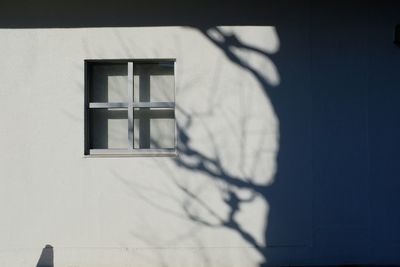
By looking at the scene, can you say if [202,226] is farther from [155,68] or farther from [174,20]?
[174,20]

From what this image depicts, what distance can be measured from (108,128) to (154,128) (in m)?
0.59

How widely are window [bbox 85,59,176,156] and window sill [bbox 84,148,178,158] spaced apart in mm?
70

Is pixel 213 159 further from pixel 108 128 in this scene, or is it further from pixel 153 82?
pixel 108 128

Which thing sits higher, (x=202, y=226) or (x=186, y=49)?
(x=186, y=49)

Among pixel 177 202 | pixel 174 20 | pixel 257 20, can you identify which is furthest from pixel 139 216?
pixel 257 20

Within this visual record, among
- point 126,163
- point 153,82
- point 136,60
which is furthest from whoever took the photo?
point 153,82

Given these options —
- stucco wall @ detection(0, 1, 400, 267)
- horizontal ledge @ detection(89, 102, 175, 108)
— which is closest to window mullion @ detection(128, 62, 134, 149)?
horizontal ledge @ detection(89, 102, 175, 108)

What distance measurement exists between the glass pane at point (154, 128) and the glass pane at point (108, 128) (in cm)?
14

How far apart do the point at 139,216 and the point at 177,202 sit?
49 centimetres

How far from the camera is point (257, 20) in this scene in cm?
593

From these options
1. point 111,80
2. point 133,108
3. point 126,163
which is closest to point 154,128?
point 133,108

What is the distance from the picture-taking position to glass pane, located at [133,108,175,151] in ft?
20.0

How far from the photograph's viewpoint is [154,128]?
241 inches

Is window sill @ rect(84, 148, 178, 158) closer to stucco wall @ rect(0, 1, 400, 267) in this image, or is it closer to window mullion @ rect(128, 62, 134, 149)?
stucco wall @ rect(0, 1, 400, 267)
